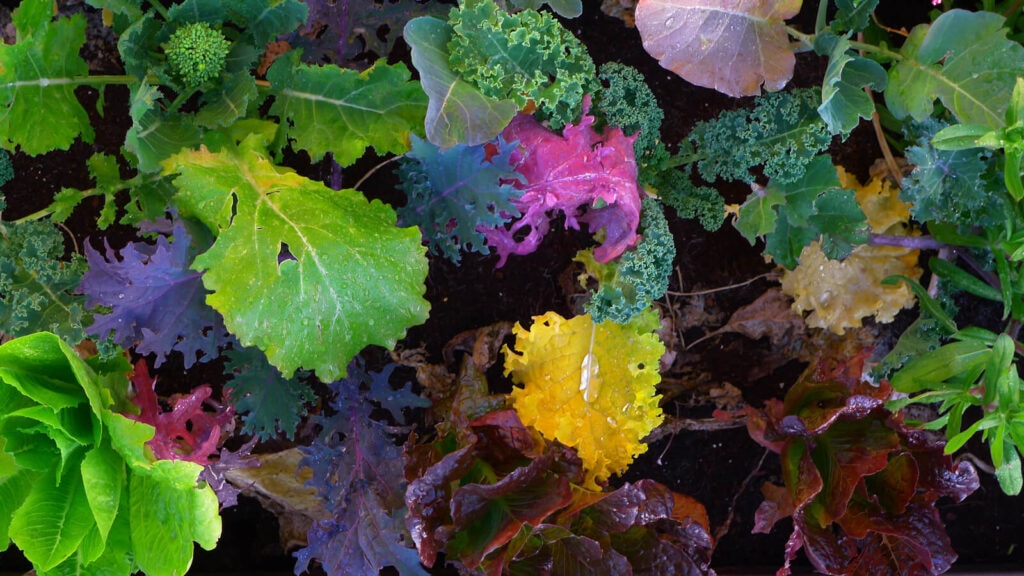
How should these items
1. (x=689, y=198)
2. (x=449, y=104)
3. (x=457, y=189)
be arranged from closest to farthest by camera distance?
(x=449, y=104)
(x=457, y=189)
(x=689, y=198)

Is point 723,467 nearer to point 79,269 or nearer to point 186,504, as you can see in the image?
point 186,504

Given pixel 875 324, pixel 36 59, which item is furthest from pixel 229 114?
pixel 875 324


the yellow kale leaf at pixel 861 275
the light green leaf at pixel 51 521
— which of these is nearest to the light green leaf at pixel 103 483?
the light green leaf at pixel 51 521

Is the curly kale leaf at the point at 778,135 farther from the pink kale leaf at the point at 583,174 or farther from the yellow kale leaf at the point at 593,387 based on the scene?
the yellow kale leaf at the point at 593,387

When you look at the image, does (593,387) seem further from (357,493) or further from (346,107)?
(346,107)

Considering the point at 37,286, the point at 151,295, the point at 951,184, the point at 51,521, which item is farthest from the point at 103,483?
the point at 951,184

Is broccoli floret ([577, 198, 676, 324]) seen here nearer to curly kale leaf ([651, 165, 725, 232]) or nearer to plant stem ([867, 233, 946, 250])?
curly kale leaf ([651, 165, 725, 232])
